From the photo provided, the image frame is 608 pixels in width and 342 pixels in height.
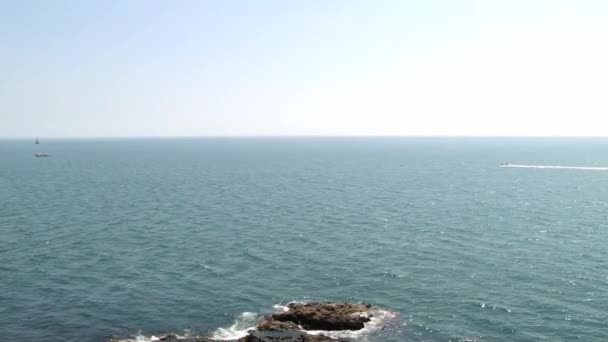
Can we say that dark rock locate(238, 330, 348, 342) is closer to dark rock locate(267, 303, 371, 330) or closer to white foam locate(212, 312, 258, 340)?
white foam locate(212, 312, 258, 340)

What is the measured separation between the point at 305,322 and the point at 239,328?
22.4 ft

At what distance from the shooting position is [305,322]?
53.6 meters

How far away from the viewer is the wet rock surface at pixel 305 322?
4884 cm

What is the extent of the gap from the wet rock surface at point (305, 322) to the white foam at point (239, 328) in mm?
868

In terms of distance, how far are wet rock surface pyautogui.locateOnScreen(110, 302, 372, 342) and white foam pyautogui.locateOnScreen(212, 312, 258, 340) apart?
868mm

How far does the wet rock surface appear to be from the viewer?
48.8m

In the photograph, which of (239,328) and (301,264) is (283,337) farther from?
(301,264)

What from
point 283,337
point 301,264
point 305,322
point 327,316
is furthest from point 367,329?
point 301,264

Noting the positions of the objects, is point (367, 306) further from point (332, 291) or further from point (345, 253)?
point (345, 253)

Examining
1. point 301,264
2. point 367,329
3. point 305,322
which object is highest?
point 301,264

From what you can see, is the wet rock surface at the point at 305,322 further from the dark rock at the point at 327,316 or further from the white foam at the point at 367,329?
the white foam at the point at 367,329

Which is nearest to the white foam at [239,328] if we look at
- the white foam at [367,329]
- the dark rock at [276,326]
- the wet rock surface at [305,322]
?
the wet rock surface at [305,322]

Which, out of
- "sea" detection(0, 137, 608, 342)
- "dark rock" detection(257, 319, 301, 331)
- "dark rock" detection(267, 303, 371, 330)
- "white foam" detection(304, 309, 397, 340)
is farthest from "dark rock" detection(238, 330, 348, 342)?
"sea" detection(0, 137, 608, 342)

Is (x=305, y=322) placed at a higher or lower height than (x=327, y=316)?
lower
